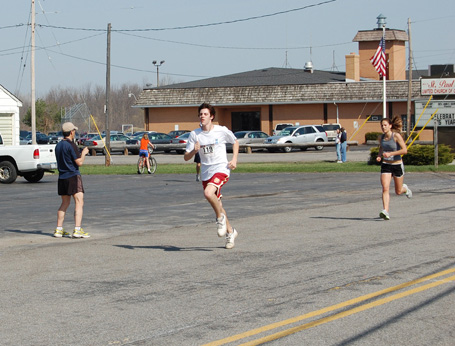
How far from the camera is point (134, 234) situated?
42.0 feet

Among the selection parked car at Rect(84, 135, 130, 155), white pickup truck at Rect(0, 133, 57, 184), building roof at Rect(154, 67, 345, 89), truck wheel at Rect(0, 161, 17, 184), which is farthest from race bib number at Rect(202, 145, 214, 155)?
building roof at Rect(154, 67, 345, 89)

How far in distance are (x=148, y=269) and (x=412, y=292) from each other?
10.5 ft

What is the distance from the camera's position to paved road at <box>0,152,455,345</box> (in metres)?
6.20

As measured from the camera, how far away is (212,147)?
10250mm

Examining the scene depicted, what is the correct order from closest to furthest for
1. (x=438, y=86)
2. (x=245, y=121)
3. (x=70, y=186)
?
(x=70, y=186) < (x=438, y=86) < (x=245, y=121)

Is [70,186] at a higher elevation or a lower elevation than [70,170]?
lower

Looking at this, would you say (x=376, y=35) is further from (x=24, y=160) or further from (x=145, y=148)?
(x=24, y=160)

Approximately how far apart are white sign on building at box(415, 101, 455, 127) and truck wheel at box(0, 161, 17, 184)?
18.9m

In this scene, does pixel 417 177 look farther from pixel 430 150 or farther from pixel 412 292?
pixel 412 292

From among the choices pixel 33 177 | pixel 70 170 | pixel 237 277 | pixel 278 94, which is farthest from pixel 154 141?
pixel 237 277

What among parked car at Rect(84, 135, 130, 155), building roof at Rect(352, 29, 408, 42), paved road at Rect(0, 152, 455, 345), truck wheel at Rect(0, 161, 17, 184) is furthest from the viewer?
building roof at Rect(352, 29, 408, 42)

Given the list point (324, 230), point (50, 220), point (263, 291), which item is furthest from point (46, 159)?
point (263, 291)

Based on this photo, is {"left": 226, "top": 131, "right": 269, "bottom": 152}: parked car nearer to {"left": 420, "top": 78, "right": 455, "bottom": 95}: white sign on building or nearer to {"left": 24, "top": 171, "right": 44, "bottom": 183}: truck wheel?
{"left": 420, "top": 78, "right": 455, "bottom": 95}: white sign on building

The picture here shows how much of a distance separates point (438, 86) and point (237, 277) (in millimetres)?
30904
